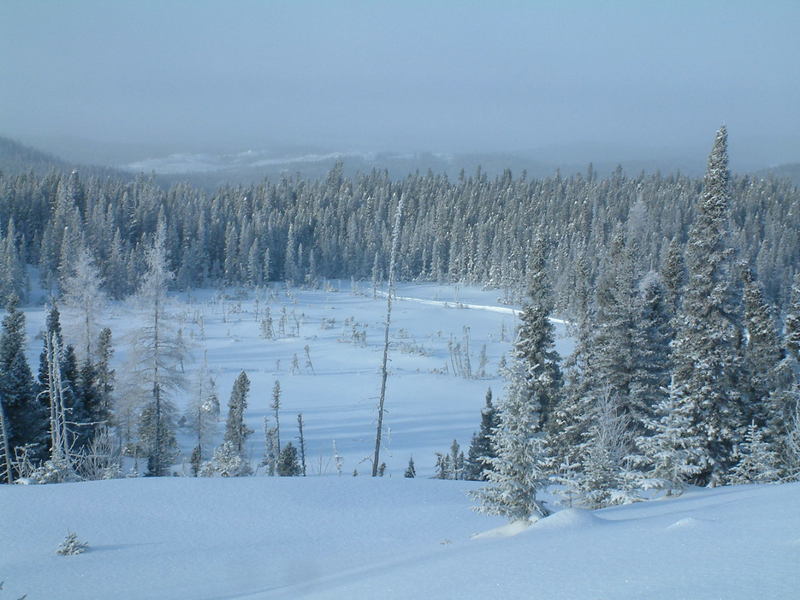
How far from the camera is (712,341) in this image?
15.2 meters

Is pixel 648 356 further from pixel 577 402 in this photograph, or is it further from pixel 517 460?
pixel 517 460

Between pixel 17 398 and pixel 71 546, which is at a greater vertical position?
pixel 71 546

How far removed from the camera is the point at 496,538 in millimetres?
7953

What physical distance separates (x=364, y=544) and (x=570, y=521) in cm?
311

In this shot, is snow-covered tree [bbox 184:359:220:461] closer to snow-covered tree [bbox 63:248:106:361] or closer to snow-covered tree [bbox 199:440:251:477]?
snow-covered tree [bbox 63:248:106:361]

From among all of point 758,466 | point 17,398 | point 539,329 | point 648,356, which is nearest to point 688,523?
point 758,466

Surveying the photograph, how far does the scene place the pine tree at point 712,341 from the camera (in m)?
15.0

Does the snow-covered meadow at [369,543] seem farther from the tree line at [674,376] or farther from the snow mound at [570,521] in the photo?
the tree line at [674,376]

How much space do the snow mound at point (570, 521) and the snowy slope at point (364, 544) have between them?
0.04 m

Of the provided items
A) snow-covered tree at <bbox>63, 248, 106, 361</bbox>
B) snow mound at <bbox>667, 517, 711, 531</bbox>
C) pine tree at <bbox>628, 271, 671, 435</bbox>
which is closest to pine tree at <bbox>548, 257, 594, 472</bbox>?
pine tree at <bbox>628, 271, 671, 435</bbox>

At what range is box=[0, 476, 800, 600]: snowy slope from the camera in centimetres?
495

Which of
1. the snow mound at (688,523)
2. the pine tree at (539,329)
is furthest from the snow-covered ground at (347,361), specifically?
the snow mound at (688,523)

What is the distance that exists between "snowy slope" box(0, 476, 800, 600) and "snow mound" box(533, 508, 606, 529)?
0.04 metres

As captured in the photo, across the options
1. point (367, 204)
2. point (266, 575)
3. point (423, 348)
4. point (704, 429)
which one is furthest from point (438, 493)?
point (367, 204)
